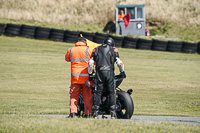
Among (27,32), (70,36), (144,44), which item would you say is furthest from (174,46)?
(27,32)

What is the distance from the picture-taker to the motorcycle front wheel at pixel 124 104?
7477 mm

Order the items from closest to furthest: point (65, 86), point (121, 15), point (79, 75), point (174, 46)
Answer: point (79, 75) < point (65, 86) < point (174, 46) < point (121, 15)

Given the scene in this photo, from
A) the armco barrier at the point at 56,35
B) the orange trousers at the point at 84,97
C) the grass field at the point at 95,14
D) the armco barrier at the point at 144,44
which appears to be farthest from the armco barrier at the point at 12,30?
the orange trousers at the point at 84,97

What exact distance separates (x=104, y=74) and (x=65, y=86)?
27.5ft

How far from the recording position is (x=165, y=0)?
4422 cm

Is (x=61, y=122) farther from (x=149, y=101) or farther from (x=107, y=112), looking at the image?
(x=149, y=101)

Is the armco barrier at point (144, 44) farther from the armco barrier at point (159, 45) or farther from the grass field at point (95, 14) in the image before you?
the grass field at point (95, 14)

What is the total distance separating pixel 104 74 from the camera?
7.52 meters

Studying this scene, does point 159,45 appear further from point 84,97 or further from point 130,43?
point 84,97

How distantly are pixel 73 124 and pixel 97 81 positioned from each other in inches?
60.1

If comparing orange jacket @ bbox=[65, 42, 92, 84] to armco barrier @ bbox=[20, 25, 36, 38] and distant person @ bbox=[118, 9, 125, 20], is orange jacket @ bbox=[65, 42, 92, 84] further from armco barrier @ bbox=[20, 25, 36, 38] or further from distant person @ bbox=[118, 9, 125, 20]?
distant person @ bbox=[118, 9, 125, 20]

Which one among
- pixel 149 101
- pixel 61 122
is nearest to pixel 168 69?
pixel 149 101

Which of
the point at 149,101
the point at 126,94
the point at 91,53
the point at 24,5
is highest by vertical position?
the point at 24,5

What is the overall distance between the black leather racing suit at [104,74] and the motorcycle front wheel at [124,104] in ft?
0.73
